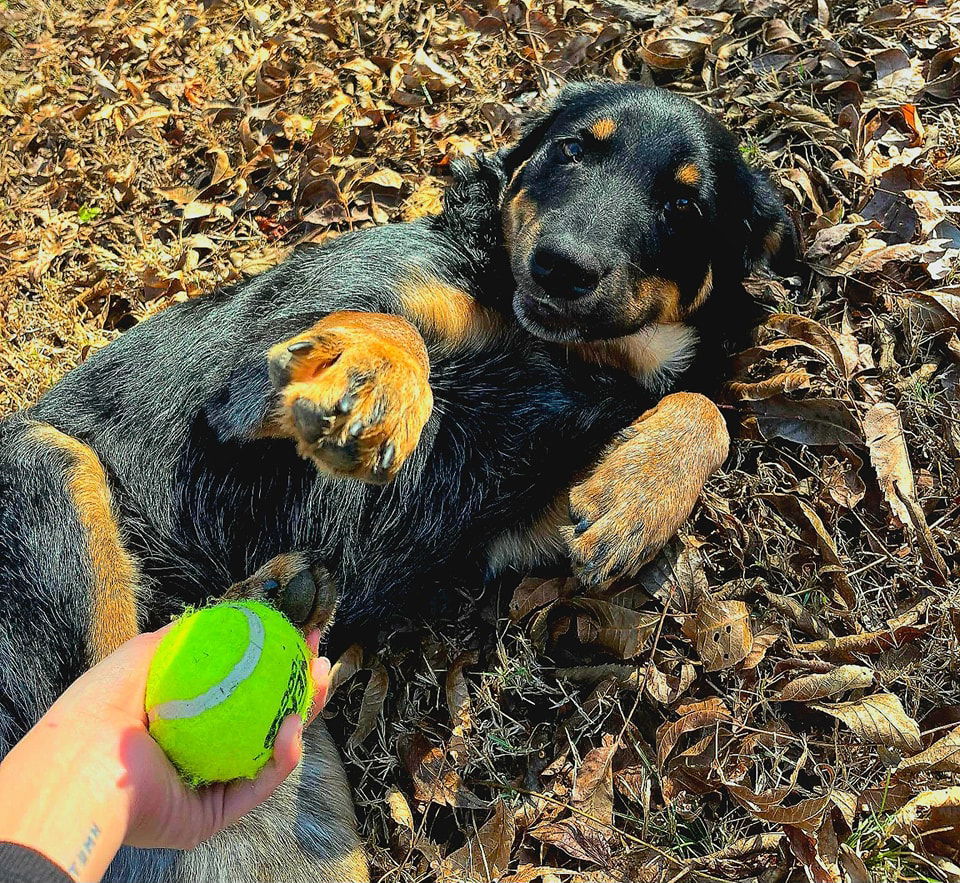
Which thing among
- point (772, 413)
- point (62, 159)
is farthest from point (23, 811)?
point (62, 159)

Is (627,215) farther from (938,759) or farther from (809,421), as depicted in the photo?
(938,759)

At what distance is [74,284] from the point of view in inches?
207

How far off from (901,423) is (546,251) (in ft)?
6.70

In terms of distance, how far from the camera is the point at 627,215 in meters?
3.30

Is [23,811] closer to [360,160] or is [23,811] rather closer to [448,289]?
[448,289]

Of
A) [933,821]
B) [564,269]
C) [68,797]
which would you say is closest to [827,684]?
[933,821]

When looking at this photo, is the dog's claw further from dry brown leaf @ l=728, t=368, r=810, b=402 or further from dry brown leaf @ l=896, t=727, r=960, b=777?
dry brown leaf @ l=896, t=727, r=960, b=777

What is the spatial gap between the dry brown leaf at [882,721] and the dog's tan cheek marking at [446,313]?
2.28 metres

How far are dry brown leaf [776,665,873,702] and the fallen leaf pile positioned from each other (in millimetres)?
14

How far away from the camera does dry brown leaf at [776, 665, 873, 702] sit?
3.21m

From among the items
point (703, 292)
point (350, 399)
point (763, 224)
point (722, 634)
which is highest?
point (350, 399)

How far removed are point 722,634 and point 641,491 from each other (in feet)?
2.73

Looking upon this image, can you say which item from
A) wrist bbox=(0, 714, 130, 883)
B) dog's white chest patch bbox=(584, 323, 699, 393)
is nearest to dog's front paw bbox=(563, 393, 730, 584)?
dog's white chest patch bbox=(584, 323, 699, 393)

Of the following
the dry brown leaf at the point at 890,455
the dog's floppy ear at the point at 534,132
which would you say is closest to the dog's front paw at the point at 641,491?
the dry brown leaf at the point at 890,455
